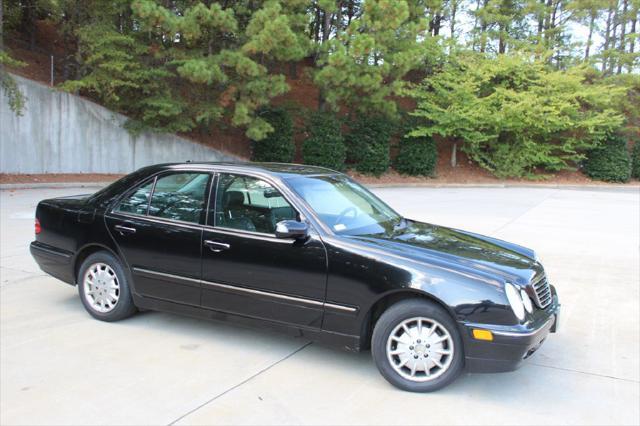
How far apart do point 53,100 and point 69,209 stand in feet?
48.7

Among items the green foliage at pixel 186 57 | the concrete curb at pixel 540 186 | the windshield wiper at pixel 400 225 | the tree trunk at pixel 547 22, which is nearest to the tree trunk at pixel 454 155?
the concrete curb at pixel 540 186

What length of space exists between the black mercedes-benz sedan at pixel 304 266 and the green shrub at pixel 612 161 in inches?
926

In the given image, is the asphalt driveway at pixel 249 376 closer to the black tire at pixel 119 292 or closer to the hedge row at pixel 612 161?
the black tire at pixel 119 292

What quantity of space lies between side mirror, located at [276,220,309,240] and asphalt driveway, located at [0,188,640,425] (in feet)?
3.27

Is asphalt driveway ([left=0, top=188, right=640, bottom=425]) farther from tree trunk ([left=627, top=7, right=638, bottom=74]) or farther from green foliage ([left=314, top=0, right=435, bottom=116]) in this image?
tree trunk ([left=627, top=7, right=638, bottom=74])

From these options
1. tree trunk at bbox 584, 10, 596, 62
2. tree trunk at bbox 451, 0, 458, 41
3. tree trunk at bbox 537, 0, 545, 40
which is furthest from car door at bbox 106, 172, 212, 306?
tree trunk at bbox 584, 10, 596, 62

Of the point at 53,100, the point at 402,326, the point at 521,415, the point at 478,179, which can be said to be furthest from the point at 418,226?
the point at 478,179

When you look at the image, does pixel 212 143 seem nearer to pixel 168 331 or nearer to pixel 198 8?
pixel 198 8

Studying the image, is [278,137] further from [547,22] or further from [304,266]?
[547,22]

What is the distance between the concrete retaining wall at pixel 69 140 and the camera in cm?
1695

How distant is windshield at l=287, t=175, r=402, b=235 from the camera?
4175 millimetres

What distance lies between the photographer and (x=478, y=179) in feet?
81.5

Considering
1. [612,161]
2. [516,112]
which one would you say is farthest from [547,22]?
[516,112]

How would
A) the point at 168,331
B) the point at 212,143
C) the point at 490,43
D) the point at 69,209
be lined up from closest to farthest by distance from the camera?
the point at 168,331 < the point at 69,209 < the point at 212,143 < the point at 490,43
